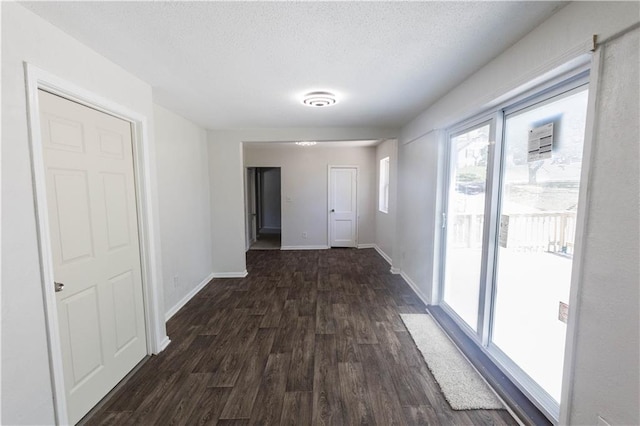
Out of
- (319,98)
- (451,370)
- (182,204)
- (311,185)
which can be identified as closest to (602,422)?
(451,370)

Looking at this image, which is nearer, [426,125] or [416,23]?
[416,23]

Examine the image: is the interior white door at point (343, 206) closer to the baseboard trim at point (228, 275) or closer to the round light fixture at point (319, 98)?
the baseboard trim at point (228, 275)

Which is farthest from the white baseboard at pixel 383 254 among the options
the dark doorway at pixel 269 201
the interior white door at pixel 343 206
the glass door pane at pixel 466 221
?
the dark doorway at pixel 269 201

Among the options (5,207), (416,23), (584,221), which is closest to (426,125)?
(416,23)

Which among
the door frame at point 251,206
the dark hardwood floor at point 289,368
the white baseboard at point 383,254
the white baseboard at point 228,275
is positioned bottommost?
the dark hardwood floor at point 289,368

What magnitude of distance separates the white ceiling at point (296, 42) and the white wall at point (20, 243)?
6.5 inches

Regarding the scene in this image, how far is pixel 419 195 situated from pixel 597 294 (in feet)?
7.89

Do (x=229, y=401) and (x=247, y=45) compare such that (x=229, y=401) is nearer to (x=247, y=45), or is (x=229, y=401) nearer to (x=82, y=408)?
(x=82, y=408)

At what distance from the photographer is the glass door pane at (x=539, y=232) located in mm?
1568

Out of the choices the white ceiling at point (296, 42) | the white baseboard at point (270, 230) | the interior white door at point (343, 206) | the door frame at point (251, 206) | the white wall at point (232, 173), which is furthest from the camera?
the white baseboard at point (270, 230)

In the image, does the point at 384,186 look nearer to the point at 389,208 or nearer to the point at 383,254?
the point at 389,208

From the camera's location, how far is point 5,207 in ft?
4.14

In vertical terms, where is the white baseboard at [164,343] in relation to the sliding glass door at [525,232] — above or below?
below

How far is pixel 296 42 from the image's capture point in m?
1.68
